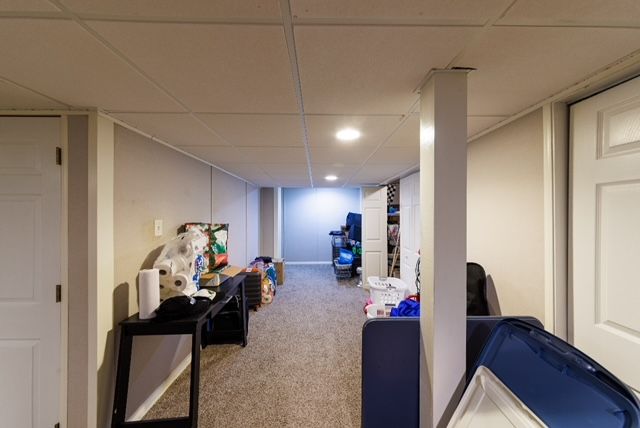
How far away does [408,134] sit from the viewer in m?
1.89

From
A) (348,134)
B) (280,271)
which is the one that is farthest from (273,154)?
(280,271)

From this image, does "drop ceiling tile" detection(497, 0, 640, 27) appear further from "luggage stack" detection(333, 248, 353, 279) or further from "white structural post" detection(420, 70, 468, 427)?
"luggage stack" detection(333, 248, 353, 279)

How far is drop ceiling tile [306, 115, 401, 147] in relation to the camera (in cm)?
157

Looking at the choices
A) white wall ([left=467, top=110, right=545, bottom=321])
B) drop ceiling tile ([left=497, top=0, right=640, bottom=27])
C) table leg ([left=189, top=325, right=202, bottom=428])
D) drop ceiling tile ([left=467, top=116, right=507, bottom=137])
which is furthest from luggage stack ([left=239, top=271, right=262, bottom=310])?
drop ceiling tile ([left=497, top=0, right=640, bottom=27])

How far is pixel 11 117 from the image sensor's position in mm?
1462

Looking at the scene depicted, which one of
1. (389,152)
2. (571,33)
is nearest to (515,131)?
(571,33)

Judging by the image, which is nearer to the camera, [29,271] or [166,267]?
[29,271]

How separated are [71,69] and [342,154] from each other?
1936 mm

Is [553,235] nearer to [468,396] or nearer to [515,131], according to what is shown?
[515,131]

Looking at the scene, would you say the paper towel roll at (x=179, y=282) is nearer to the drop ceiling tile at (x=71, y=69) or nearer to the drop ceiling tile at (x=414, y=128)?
the drop ceiling tile at (x=71, y=69)

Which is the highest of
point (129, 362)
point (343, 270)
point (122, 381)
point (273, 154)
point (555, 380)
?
point (273, 154)

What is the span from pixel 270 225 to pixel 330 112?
4.65 m

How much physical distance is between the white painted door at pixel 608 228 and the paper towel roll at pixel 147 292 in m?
2.50

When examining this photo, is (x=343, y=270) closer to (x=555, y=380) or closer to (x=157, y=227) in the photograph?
(x=157, y=227)
